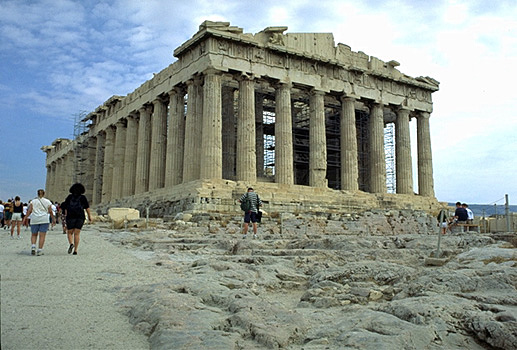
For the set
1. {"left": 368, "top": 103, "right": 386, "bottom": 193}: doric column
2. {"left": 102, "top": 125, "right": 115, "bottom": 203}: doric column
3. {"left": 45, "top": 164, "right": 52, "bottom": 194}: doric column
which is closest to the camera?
{"left": 368, "top": 103, "right": 386, "bottom": 193}: doric column

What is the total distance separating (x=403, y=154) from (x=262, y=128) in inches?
413

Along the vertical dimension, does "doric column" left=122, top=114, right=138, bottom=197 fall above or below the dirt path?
above

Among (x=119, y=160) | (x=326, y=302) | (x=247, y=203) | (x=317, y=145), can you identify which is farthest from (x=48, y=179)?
(x=326, y=302)

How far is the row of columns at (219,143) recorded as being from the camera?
27.5m

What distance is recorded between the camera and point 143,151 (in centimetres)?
3397

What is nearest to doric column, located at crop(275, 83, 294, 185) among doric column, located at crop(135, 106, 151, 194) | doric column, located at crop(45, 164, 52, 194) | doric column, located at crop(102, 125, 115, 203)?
doric column, located at crop(135, 106, 151, 194)

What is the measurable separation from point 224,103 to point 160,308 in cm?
2856

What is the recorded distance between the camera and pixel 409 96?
3547 centimetres

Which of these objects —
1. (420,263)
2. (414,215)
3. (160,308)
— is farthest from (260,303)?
(414,215)

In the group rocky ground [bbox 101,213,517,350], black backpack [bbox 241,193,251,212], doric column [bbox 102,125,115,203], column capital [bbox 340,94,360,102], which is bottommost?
rocky ground [bbox 101,213,517,350]

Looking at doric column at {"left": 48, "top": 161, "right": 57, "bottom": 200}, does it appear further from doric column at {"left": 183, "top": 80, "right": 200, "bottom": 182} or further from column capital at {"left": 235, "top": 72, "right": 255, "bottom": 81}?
column capital at {"left": 235, "top": 72, "right": 255, "bottom": 81}

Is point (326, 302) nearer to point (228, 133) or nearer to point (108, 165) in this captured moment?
point (228, 133)

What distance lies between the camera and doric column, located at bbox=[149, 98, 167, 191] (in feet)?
104

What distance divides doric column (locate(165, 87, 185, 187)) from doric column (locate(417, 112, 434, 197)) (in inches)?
696
